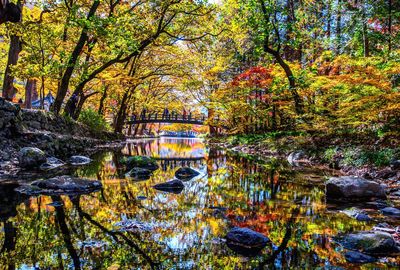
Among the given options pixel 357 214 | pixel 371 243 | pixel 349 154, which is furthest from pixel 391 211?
pixel 349 154

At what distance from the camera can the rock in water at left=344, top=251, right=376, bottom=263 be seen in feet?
10.7

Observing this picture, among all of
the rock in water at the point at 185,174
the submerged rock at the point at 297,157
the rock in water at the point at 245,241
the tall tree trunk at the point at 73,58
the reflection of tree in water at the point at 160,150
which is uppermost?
the tall tree trunk at the point at 73,58

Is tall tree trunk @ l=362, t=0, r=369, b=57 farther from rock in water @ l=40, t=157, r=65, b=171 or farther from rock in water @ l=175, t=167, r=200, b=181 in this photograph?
rock in water @ l=40, t=157, r=65, b=171

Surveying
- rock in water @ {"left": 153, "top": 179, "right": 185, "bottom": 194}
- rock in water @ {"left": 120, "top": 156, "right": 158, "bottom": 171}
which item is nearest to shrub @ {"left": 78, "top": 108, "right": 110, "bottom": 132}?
rock in water @ {"left": 120, "top": 156, "right": 158, "bottom": 171}

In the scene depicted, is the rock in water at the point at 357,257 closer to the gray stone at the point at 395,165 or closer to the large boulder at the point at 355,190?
the large boulder at the point at 355,190

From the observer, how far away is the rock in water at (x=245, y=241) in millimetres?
Result: 3611

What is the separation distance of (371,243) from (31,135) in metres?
11.3

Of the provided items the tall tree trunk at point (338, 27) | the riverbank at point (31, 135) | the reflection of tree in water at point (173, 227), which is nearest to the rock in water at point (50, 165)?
the riverbank at point (31, 135)

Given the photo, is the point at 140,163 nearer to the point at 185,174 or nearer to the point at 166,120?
the point at 185,174

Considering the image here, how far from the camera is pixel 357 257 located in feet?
10.9

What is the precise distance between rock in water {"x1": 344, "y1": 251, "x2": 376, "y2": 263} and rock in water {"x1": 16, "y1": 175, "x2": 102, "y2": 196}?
16.0 ft

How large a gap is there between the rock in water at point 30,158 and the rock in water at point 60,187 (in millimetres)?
2993

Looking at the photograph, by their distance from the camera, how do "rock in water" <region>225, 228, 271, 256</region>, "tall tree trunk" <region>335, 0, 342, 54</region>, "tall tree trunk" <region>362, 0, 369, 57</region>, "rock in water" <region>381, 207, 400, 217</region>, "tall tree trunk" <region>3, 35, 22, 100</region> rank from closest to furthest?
"rock in water" <region>225, 228, 271, 256</region>
"rock in water" <region>381, 207, 400, 217</region>
"tall tree trunk" <region>362, 0, 369, 57</region>
"tall tree trunk" <region>3, 35, 22, 100</region>
"tall tree trunk" <region>335, 0, 342, 54</region>

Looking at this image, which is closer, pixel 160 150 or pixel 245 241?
pixel 245 241
